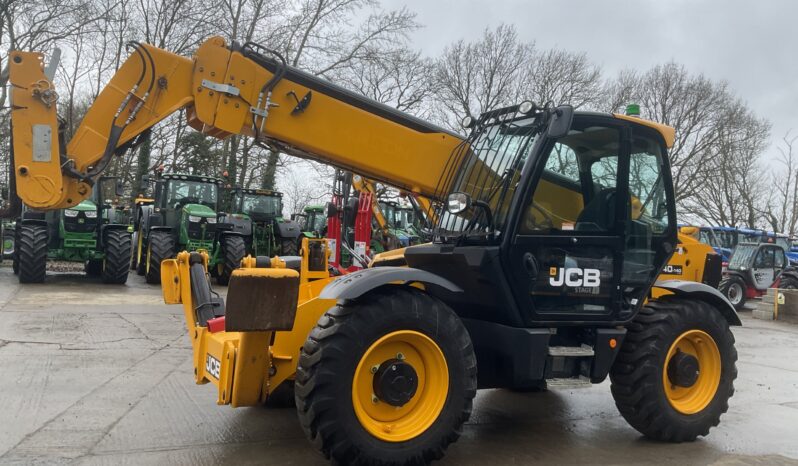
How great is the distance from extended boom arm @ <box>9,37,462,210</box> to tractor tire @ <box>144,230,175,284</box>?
29.0 ft

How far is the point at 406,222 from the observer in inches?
899

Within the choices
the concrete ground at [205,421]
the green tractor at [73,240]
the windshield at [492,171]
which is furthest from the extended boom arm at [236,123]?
the green tractor at [73,240]

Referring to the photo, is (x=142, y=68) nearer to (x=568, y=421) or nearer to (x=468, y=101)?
(x=568, y=421)

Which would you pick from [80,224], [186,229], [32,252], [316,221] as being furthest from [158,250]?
[316,221]

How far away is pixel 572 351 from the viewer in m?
4.50

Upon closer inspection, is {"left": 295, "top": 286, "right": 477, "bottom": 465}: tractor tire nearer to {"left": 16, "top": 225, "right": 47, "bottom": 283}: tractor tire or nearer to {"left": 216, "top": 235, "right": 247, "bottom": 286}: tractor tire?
{"left": 216, "top": 235, "right": 247, "bottom": 286}: tractor tire

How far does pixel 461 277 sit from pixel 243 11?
25.9 meters

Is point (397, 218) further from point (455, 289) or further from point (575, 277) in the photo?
point (455, 289)

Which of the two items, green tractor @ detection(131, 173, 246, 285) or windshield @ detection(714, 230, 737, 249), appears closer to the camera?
green tractor @ detection(131, 173, 246, 285)

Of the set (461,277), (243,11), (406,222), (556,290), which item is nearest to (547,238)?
(556,290)

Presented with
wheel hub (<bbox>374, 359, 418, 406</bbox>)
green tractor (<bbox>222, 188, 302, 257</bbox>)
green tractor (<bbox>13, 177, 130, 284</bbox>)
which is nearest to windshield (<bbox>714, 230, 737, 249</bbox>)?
green tractor (<bbox>222, 188, 302, 257</bbox>)

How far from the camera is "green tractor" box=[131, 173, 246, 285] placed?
50.3 ft

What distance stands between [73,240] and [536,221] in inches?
537

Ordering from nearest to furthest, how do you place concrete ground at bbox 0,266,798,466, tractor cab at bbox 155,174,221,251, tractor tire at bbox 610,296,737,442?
concrete ground at bbox 0,266,798,466
tractor tire at bbox 610,296,737,442
tractor cab at bbox 155,174,221,251
